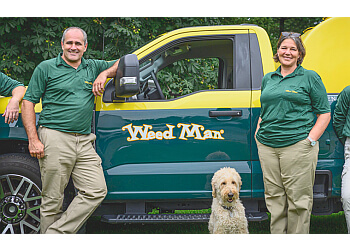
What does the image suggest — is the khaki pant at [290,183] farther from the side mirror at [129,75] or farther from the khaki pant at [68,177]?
the khaki pant at [68,177]

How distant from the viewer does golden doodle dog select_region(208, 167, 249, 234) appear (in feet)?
11.7

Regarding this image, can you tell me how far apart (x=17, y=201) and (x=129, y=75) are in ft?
5.36

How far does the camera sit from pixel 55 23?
259 inches

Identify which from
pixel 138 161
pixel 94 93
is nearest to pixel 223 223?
pixel 138 161

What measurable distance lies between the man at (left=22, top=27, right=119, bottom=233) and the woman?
150 centimetres

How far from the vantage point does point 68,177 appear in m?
3.59

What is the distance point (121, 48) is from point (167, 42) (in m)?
3.20

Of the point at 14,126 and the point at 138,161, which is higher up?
the point at 14,126

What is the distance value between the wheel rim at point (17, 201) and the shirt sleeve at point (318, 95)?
8.68 feet

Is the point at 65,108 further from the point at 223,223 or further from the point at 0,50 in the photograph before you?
the point at 0,50

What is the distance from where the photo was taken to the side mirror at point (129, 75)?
133 inches

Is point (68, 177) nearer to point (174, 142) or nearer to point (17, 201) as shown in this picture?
point (17, 201)

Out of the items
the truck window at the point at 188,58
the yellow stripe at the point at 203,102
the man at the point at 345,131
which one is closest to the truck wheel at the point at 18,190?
the yellow stripe at the point at 203,102

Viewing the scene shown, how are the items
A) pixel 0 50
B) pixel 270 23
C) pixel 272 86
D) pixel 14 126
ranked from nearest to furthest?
1. pixel 272 86
2. pixel 14 126
3. pixel 0 50
4. pixel 270 23
